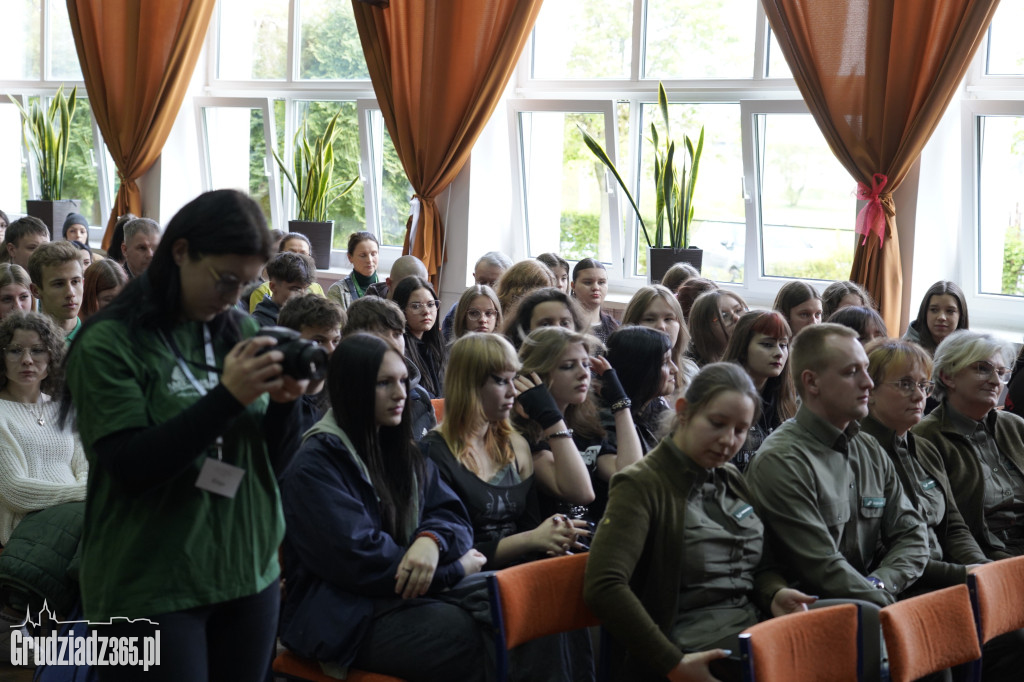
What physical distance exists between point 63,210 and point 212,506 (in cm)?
833

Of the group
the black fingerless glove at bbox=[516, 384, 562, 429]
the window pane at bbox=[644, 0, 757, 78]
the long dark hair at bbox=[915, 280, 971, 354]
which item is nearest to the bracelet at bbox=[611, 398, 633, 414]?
the black fingerless glove at bbox=[516, 384, 562, 429]

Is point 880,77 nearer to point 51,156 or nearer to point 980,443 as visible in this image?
point 980,443

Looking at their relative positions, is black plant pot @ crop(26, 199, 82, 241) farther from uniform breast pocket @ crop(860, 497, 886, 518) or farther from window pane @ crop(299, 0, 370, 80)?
uniform breast pocket @ crop(860, 497, 886, 518)

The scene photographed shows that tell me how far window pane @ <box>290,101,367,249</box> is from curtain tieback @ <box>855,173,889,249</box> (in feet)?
13.2

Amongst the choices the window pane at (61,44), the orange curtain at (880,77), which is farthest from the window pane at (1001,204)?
the window pane at (61,44)

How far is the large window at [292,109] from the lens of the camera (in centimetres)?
794

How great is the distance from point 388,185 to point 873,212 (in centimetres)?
389

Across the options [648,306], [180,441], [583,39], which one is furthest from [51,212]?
[180,441]

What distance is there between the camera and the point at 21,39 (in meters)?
9.99

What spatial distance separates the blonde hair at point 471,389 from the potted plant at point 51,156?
24.0ft

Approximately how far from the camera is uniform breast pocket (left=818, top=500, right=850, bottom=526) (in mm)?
2605

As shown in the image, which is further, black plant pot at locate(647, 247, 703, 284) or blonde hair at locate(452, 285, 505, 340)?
black plant pot at locate(647, 247, 703, 284)

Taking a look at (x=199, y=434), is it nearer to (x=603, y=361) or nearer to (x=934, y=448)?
(x=603, y=361)

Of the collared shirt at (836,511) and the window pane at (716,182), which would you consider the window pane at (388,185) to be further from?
the collared shirt at (836,511)
